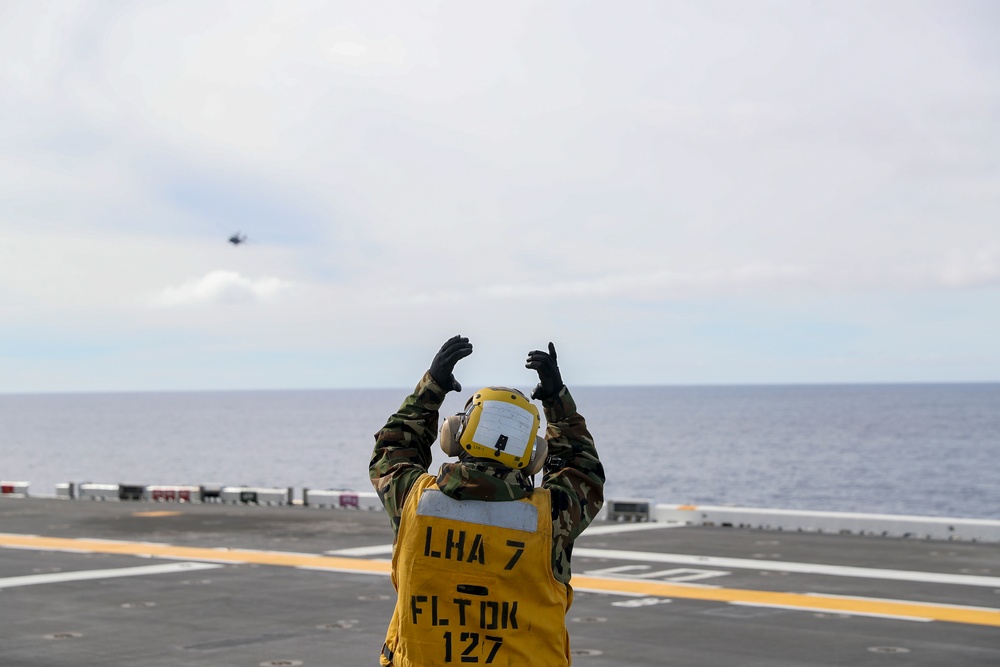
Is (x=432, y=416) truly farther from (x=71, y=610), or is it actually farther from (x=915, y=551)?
(x=915, y=551)

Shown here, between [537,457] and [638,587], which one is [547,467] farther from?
[638,587]

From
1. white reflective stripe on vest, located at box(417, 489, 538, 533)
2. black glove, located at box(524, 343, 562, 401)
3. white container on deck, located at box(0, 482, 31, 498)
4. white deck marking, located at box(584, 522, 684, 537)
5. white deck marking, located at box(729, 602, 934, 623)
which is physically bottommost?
white container on deck, located at box(0, 482, 31, 498)

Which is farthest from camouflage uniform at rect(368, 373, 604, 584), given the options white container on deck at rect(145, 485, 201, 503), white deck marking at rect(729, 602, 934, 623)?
white container on deck at rect(145, 485, 201, 503)

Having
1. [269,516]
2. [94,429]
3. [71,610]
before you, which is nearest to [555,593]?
[71,610]

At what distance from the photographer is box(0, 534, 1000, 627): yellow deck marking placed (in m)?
13.3

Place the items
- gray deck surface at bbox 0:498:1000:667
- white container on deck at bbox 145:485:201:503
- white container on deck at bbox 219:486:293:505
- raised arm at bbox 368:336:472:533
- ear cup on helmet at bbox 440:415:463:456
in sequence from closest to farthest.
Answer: ear cup on helmet at bbox 440:415:463:456
raised arm at bbox 368:336:472:533
gray deck surface at bbox 0:498:1000:667
white container on deck at bbox 219:486:293:505
white container on deck at bbox 145:485:201:503

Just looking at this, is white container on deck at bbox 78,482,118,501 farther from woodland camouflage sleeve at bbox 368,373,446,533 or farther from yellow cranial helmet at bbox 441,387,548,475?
yellow cranial helmet at bbox 441,387,548,475

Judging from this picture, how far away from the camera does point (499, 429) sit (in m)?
4.19

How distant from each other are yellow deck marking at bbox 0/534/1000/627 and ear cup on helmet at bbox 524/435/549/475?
968 centimetres

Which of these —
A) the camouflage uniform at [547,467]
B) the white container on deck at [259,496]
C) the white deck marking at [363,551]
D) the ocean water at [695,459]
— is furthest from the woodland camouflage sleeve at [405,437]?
Result: the ocean water at [695,459]

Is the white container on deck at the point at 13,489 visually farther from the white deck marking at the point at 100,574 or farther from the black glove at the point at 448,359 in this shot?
the black glove at the point at 448,359

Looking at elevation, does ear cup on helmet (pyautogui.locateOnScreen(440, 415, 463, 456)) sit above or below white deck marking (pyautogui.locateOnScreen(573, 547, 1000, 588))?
above

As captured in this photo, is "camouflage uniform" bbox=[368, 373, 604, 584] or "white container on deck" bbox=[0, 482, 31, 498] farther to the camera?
"white container on deck" bbox=[0, 482, 31, 498]

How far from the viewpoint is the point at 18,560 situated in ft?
58.8
